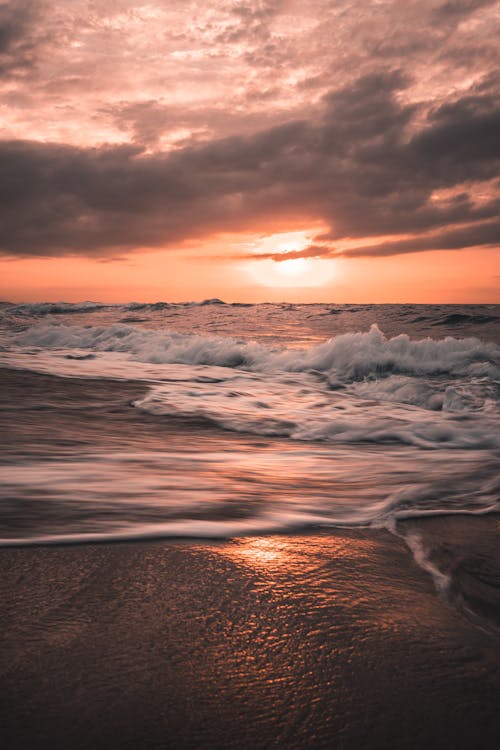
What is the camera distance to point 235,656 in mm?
1257

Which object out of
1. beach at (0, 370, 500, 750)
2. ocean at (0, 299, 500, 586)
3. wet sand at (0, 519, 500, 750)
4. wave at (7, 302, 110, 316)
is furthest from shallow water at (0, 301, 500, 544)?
wave at (7, 302, 110, 316)

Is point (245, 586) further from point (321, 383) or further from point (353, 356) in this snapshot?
point (353, 356)

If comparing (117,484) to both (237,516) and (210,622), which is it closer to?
(237,516)

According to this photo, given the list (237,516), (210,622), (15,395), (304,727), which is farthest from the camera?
(15,395)

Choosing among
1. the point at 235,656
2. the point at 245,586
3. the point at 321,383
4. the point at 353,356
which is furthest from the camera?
the point at 353,356

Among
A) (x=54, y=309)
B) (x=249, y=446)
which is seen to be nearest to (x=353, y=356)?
(x=249, y=446)

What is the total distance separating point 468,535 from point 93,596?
4.82 ft

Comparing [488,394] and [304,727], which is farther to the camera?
[488,394]

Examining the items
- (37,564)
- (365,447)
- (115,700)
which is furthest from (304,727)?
(365,447)

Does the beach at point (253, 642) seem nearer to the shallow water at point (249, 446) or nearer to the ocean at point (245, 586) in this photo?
the ocean at point (245, 586)

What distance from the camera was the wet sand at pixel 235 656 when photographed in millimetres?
1030

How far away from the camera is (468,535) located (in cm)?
223

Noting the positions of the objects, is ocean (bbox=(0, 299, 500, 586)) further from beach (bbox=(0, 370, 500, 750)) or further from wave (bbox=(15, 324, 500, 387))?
beach (bbox=(0, 370, 500, 750))

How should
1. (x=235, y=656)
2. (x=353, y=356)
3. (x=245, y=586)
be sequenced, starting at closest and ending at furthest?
1. (x=235, y=656)
2. (x=245, y=586)
3. (x=353, y=356)
